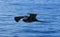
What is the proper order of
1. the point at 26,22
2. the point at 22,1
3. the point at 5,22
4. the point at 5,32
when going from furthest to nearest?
1. the point at 22,1
2. the point at 5,22
3. the point at 26,22
4. the point at 5,32

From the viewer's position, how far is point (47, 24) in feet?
23.9

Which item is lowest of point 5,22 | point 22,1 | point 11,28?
point 11,28

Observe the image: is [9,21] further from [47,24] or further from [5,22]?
[47,24]

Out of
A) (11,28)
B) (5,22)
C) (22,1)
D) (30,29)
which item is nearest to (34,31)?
(30,29)

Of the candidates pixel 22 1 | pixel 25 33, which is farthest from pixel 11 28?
pixel 22 1

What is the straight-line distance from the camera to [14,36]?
19.6 ft

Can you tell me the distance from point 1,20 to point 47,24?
1.43 m

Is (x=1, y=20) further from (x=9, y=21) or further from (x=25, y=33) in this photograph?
(x=25, y=33)

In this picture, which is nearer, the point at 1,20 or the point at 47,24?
the point at 47,24

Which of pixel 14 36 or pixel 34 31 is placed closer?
pixel 14 36

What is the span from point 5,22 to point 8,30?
996mm

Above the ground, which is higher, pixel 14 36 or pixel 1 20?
pixel 1 20

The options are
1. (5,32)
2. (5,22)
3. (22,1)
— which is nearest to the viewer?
(5,32)

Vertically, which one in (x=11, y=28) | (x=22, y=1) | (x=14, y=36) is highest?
(x=22, y=1)
